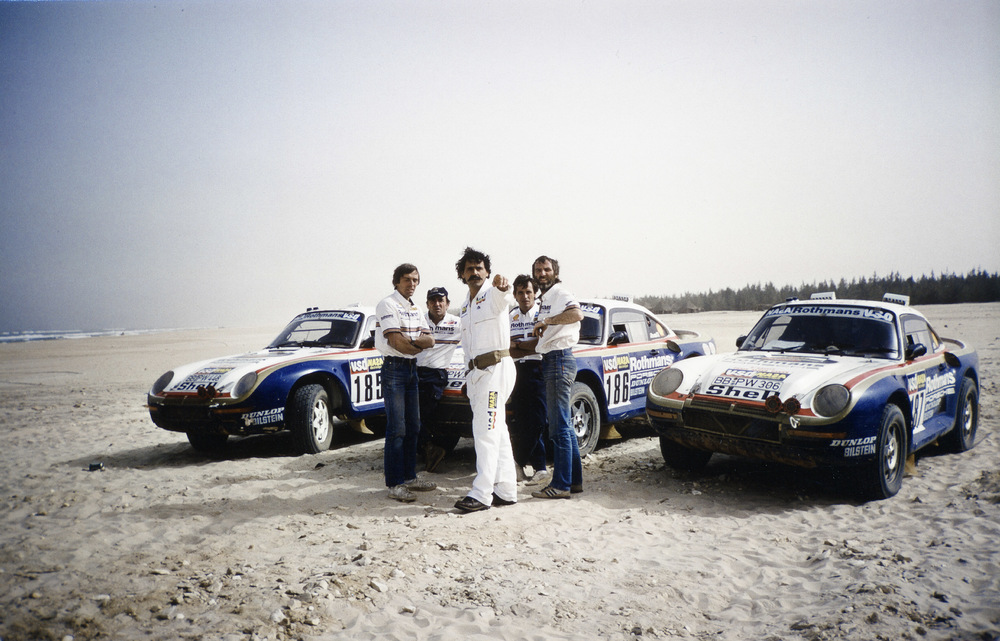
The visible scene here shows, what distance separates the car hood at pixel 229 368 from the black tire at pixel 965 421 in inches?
262

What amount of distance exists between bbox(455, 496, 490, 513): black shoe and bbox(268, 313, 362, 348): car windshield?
344 centimetres

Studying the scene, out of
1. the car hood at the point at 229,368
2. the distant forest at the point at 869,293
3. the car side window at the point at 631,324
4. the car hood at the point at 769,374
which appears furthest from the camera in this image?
the distant forest at the point at 869,293

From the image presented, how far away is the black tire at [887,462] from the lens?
4688 mm

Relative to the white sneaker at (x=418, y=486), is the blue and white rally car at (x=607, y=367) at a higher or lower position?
higher

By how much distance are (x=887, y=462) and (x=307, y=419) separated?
5610 millimetres

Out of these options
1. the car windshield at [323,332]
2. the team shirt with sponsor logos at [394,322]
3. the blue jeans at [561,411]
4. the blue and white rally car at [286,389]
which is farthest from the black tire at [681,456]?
the car windshield at [323,332]

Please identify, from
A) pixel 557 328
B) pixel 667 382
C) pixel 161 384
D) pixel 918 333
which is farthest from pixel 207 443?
pixel 918 333

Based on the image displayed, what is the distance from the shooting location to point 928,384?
5703 millimetres

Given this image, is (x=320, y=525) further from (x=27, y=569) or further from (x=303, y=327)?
(x=303, y=327)

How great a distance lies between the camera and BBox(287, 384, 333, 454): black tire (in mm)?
6867

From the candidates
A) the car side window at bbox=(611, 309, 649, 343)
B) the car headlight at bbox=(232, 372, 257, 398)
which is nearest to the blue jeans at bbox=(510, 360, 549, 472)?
the car side window at bbox=(611, 309, 649, 343)

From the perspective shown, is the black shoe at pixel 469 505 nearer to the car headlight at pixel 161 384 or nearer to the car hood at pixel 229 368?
A: the car hood at pixel 229 368

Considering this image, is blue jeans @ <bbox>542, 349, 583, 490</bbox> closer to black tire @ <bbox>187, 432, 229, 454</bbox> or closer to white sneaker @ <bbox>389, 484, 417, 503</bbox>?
white sneaker @ <bbox>389, 484, 417, 503</bbox>

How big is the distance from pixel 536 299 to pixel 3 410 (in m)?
10.1
